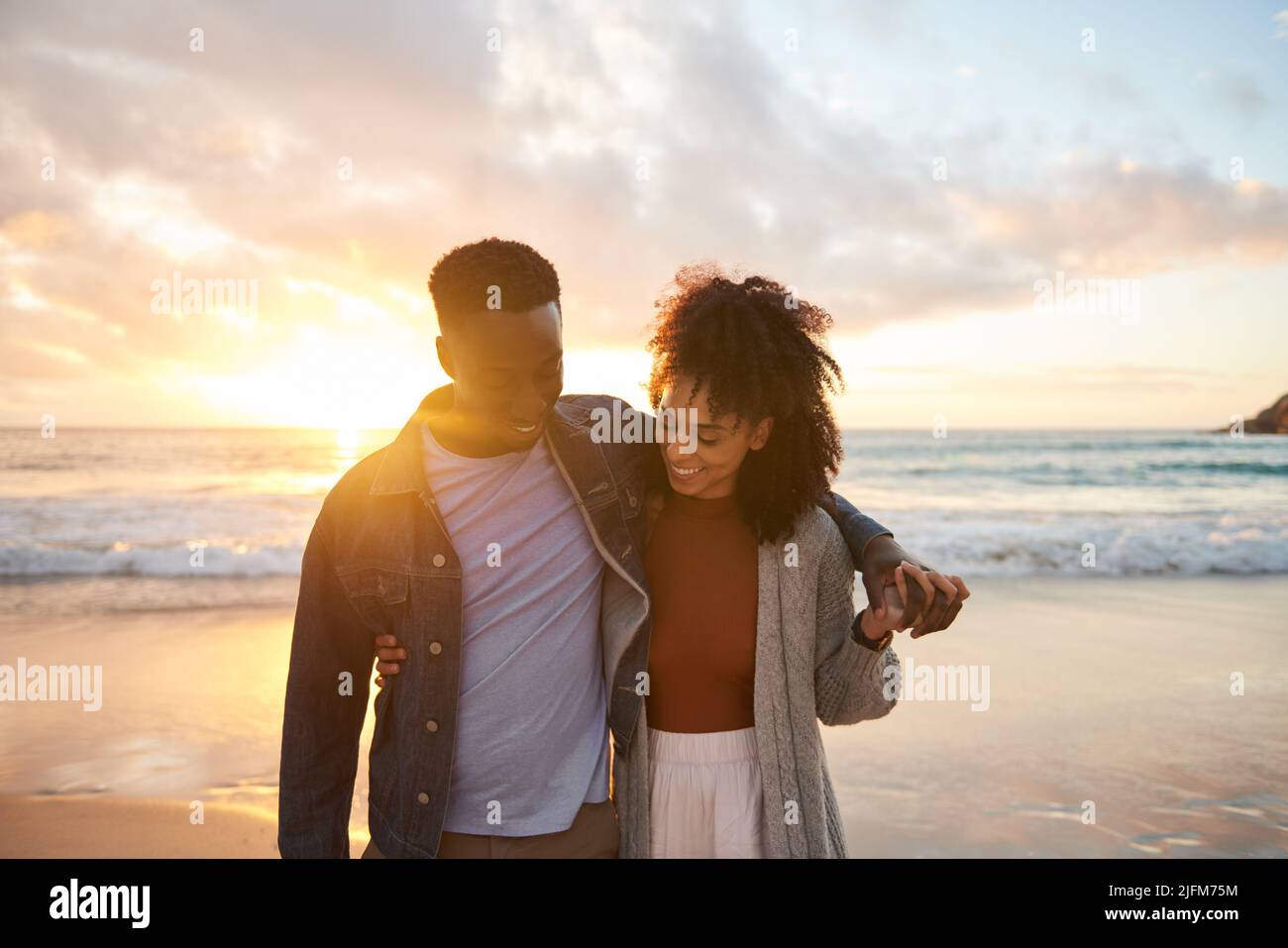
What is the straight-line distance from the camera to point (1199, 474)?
83.2ft

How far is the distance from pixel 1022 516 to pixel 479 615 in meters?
17.4

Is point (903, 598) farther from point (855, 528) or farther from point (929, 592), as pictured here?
point (855, 528)

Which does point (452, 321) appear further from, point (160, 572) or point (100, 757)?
point (160, 572)

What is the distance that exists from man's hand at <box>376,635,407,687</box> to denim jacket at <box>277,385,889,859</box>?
0.03 metres

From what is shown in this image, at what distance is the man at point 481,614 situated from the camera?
2271 millimetres

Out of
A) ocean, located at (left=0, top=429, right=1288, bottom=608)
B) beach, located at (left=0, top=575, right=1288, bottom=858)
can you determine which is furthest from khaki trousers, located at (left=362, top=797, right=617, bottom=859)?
ocean, located at (left=0, top=429, right=1288, bottom=608)

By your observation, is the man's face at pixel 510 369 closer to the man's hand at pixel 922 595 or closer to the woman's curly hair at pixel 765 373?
the woman's curly hair at pixel 765 373

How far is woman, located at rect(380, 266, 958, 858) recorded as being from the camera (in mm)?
2350

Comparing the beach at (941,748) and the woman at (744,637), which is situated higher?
the woman at (744,637)

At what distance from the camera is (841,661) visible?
2.35 m

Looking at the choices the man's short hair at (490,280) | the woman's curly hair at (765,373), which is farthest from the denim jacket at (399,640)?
the man's short hair at (490,280)

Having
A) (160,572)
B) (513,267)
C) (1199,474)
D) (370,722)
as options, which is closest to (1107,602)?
(370,722)

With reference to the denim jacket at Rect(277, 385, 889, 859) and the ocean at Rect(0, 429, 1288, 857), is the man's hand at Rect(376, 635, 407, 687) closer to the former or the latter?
the denim jacket at Rect(277, 385, 889, 859)
